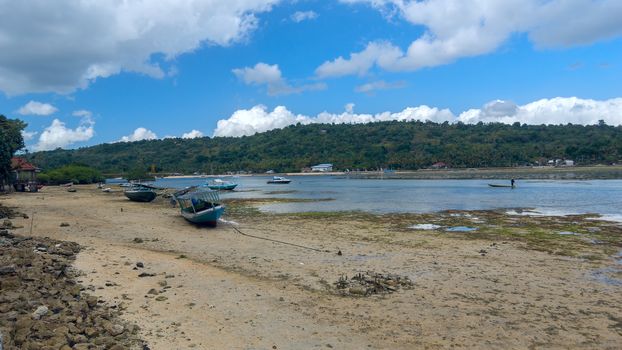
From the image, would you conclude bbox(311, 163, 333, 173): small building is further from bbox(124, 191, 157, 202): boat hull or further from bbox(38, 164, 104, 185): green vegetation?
bbox(124, 191, 157, 202): boat hull

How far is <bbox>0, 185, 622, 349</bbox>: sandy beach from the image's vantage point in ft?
26.8

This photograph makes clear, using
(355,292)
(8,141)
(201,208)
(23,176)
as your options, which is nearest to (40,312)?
(355,292)

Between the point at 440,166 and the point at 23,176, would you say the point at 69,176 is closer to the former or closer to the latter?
the point at 23,176

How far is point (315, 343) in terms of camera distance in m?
7.80

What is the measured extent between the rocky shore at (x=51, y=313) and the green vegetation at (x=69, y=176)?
274 feet

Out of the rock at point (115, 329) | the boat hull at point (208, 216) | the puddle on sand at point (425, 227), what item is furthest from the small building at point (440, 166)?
the rock at point (115, 329)

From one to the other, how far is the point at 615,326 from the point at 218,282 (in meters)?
8.99

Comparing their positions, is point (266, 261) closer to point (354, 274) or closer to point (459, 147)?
point (354, 274)

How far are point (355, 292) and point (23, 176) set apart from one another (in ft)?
210

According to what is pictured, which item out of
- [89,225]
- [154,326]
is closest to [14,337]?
[154,326]

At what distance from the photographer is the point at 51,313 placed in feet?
25.6

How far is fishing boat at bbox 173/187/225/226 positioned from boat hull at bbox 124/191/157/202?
52.1 feet

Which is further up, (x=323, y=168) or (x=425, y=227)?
(x=323, y=168)

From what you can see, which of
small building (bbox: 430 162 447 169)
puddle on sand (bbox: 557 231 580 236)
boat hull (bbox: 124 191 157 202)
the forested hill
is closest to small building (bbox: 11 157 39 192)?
boat hull (bbox: 124 191 157 202)
